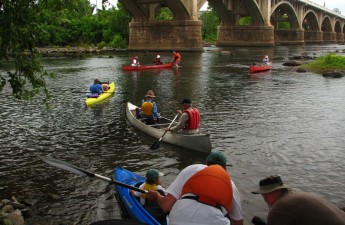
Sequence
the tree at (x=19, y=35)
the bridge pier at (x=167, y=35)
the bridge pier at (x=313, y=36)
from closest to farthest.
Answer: the tree at (x=19, y=35) → the bridge pier at (x=167, y=35) → the bridge pier at (x=313, y=36)

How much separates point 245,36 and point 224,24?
578 cm

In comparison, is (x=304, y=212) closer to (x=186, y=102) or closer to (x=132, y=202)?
(x=132, y=202)

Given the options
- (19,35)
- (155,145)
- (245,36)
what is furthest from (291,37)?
(19,35)

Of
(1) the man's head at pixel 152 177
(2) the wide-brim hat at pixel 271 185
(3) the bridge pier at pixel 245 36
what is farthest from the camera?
(3) the bridge pier at pixel 245 36

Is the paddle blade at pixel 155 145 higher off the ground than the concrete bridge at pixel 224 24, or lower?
lower

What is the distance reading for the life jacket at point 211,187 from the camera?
189 inches

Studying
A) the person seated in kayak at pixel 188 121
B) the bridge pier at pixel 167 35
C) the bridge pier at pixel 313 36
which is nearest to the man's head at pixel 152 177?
the person seated in kayak at pixel 188 121

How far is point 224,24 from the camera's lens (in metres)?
91.6

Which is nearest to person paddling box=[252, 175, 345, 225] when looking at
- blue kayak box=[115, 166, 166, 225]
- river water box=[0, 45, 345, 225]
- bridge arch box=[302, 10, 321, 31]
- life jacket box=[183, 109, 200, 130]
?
blue kayak box=[115, 166, 166, 225]

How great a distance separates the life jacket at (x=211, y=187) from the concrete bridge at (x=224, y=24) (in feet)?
196

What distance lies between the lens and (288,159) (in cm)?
1192

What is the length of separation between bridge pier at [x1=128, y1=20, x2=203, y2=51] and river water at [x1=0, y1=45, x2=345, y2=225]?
4073cm

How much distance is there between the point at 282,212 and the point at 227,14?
87908 millimetres

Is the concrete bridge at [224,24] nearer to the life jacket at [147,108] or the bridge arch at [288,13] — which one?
the bridge arch at [288,13]
